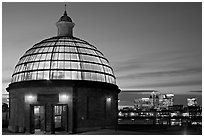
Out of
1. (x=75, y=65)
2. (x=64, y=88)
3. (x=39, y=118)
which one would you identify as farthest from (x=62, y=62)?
(x=39, y=118)

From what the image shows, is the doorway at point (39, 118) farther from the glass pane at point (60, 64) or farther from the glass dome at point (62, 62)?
the glass pane at point (60, 64)

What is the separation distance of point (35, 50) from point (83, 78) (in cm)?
635

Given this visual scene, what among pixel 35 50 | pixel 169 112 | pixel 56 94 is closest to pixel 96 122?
pixel 56 94

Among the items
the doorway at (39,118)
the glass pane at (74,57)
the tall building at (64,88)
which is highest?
the glass pane at (74,57)

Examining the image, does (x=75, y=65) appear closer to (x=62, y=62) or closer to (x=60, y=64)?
(x=62, y=62)

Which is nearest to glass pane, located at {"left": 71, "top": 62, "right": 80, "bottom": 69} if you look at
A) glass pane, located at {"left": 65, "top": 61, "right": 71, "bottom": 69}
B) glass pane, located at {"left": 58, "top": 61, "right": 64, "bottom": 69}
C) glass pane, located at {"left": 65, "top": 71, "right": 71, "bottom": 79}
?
glass pane, located at {"left": 65, "top": 61, "right": 71, "bottom": 69}

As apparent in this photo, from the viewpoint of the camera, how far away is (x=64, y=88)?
33.8m

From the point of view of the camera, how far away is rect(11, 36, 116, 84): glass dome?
3528 cm

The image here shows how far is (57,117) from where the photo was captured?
39688 millimetres

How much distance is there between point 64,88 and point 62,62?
316 centimetres

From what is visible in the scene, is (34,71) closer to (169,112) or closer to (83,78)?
(83,78)

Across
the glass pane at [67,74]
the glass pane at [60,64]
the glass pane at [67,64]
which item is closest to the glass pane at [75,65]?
the glass pane at [67,64]

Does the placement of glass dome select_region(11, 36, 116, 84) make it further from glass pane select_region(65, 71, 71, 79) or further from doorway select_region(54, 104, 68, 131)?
doorway select_region(54, 104, 68, 131)

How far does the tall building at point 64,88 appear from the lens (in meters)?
33.8
